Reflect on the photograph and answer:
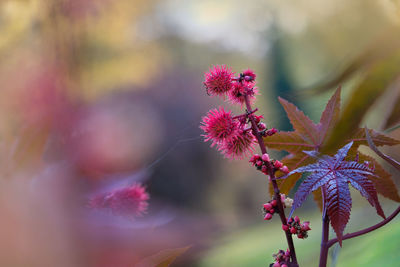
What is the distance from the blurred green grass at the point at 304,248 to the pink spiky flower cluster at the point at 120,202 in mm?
165

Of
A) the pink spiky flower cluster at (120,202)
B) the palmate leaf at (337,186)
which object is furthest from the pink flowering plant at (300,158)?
the pink spiky flower cluster at (120,202)

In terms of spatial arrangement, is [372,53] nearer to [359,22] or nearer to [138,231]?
[138,231]

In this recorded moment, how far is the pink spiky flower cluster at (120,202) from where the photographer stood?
284 millimetres

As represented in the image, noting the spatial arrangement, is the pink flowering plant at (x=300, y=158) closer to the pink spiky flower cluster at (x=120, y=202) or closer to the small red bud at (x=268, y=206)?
the small red bud at (x=268, y=206)

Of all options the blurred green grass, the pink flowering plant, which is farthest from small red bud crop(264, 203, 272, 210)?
the blurred green grass

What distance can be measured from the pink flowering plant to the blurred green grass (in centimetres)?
9

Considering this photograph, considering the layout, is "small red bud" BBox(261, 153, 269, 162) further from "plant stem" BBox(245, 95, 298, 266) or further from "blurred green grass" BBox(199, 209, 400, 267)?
"blurred green grass" BBox(199, 209, 400, 267)

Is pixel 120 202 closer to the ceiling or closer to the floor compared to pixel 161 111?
closer to the floor

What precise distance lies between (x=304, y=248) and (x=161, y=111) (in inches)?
14.1

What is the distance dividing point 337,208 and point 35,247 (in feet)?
0.46

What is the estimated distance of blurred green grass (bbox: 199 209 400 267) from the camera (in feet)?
1.15

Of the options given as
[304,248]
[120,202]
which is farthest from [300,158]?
[304,248]

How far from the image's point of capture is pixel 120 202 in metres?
0.29

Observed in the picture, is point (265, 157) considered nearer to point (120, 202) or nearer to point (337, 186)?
point (337, 186)
